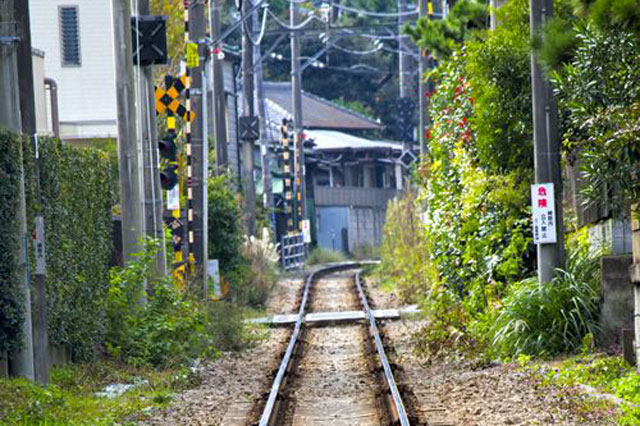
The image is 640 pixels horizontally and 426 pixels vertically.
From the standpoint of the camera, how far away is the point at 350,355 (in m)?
19.7

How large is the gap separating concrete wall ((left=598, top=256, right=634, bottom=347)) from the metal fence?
107 feet

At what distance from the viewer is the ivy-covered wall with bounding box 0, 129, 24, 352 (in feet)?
42.5

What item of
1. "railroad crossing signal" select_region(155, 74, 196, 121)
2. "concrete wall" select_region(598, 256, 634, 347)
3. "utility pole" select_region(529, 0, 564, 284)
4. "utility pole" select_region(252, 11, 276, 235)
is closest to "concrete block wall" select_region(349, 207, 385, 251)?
"utility pole" select_region(252, 11, 276, 235)

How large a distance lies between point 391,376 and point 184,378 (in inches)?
103

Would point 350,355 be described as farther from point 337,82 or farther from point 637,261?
point 337,82

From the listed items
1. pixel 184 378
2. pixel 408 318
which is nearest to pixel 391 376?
pixel 184 378

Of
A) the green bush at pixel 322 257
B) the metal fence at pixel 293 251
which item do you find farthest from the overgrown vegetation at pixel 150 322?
the green bush at pixel 322 257

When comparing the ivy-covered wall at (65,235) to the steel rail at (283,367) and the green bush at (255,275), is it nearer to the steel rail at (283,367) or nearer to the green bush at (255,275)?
the steel rail at (283,367)

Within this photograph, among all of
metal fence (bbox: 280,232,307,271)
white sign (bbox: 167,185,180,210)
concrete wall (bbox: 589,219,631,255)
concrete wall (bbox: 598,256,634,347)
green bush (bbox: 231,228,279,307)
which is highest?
white sign (bbox: 167,185,180,210)

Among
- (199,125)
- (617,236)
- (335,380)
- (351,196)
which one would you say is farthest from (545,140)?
(351,196)

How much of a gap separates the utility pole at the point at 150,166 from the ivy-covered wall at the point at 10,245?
6608mm

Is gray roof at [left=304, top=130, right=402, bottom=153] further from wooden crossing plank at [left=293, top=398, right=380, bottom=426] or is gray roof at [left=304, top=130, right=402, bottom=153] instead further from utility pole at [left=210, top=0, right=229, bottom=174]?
wooden crossing plank at [left=293, top=398, right=380, bottom=426]

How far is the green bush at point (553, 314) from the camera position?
15.3 m

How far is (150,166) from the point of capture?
19969 mm
